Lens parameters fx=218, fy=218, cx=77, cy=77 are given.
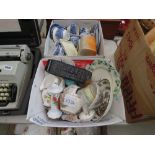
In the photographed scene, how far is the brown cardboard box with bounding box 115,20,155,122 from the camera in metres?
0.76

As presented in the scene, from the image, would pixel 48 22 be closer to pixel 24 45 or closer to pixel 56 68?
pixel 24 45

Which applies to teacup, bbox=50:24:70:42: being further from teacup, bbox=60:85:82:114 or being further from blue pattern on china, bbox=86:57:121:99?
teacup, bbox=60:85:82:114

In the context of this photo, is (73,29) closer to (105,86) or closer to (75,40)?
(75,40)

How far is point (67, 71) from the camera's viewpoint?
77 centimetres

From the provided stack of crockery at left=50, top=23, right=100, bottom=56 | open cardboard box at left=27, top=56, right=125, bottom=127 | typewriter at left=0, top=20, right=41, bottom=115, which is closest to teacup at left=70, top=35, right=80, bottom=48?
stack of crockery at left=50, top=23, right=100, bottom=56

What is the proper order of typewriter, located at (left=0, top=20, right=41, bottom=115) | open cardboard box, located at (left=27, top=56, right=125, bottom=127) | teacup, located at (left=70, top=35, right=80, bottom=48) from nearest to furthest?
open cardboard box, located at (left=27, top=56, right=125, bottom=127)
typewriter, located at (left=0, top=20, right=41, bottom=115)
teacup, located at (left=70, top=35, right=80, bottom=48)

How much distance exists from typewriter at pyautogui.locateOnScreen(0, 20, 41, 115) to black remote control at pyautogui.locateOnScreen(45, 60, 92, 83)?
210 millimetres

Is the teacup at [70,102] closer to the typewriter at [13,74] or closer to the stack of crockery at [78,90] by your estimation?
Result: the stack of crockery at [78,90]

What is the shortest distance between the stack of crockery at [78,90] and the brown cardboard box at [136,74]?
117mm

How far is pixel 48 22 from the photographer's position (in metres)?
1.17

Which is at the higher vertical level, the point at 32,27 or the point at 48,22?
the point at 48,22

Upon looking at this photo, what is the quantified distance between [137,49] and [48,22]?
0.56 m
